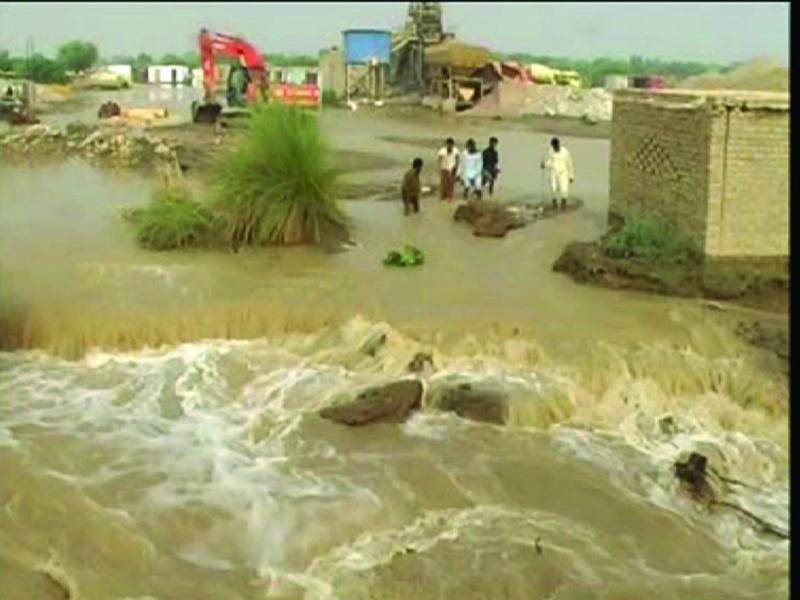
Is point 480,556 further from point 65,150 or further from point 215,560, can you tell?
point 65,150

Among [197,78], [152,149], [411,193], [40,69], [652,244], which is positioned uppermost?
[197,78]

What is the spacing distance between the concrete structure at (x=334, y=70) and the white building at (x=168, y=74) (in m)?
1.62

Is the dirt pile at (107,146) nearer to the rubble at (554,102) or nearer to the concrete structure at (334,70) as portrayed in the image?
the concrete structure at (334,70)

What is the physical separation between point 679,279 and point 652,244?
0.57m

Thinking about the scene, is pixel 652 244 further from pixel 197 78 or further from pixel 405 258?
pixel 197 78

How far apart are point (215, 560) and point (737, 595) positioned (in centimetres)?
189

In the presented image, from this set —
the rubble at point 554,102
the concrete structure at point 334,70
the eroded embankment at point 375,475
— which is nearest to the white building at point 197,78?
the concrete structure at point 334,70

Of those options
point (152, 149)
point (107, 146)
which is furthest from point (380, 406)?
point (107, 146)

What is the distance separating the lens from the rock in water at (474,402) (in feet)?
17.6

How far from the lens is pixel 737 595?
4234 mm

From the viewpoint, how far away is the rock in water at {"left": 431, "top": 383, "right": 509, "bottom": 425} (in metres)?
5.36

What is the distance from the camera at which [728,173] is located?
7.53 m

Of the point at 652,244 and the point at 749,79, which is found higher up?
the point at 749,79

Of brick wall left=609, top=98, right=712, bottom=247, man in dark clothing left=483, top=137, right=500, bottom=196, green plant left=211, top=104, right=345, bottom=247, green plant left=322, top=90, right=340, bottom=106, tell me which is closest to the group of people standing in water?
man in dark clothing left=483, top=137, right=500, bottom=196
